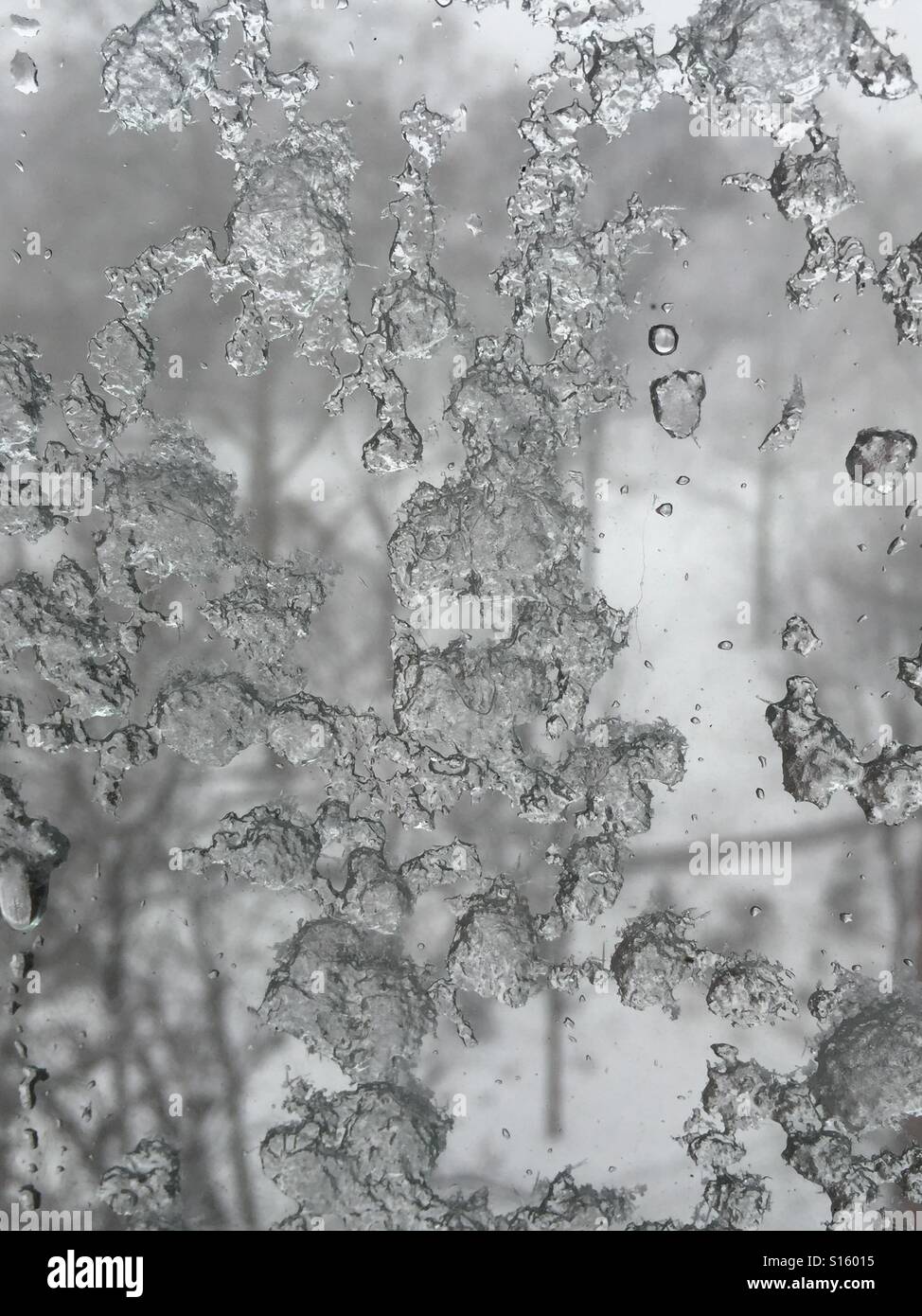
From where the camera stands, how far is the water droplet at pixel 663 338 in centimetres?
149

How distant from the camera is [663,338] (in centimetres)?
148

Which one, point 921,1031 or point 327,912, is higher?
point 327,912

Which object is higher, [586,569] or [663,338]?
[663,338]

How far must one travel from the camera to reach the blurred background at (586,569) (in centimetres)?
147

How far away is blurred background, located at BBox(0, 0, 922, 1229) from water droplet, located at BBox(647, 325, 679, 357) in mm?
21

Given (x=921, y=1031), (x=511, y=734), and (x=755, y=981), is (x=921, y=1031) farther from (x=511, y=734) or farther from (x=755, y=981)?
(x=511, y=734)

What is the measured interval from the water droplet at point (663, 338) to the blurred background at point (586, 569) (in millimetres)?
21

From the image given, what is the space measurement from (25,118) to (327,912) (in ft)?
5.43

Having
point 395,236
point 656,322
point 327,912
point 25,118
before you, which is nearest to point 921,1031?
point 327,912

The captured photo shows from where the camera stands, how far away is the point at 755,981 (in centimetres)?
151

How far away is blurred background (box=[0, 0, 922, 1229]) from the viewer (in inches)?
58.0

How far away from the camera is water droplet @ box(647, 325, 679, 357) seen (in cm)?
149

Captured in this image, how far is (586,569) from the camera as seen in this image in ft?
4.88

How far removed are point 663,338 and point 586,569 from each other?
1.54ft
